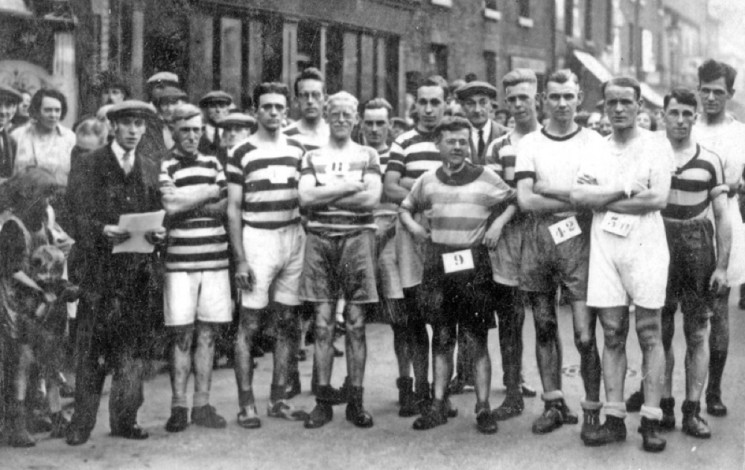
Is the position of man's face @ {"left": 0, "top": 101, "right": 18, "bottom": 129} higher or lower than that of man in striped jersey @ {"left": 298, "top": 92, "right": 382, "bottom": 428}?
higher

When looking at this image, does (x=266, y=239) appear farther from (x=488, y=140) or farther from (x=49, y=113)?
(x=49, y=113)

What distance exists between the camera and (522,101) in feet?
20.9

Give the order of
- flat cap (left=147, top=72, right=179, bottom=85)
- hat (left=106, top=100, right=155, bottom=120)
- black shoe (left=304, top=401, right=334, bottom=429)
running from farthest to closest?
flat cap (left=147, top=72, right=179, bottom=85) < black shoe (left=304, top=401, right=334, bottom=429) < hat (left=106, top=100, right=155, bottom=120)

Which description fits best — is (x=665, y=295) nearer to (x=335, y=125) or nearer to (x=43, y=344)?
(x=335, y=125)

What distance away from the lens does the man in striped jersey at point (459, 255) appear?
5848 millimetres

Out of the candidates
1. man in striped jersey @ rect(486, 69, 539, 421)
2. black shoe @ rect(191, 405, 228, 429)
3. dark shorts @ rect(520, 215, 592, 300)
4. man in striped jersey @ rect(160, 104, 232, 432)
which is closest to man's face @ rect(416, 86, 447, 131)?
man in striped jersey @ rect(486, 69, 539, 421)

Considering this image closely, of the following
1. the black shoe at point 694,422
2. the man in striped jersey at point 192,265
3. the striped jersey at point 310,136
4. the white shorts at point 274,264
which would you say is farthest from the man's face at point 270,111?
the black shoe at point 694,422

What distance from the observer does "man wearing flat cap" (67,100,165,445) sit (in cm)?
556

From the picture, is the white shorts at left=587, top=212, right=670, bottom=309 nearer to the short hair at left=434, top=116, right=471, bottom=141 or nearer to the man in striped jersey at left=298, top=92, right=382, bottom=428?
the short hair at left=434, top=116, right=471, bottom=141

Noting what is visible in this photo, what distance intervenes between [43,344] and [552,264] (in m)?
3.27

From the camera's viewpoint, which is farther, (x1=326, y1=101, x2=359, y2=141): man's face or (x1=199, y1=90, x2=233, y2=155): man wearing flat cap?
(x1=199, y1=90, x2=233, y2=155): man wearing flat cap

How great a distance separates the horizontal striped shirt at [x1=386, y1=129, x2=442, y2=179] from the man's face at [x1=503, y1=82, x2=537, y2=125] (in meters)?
0.62

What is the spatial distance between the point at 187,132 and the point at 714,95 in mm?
3557

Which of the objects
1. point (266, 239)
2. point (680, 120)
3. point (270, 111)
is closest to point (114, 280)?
point (266, 239)
